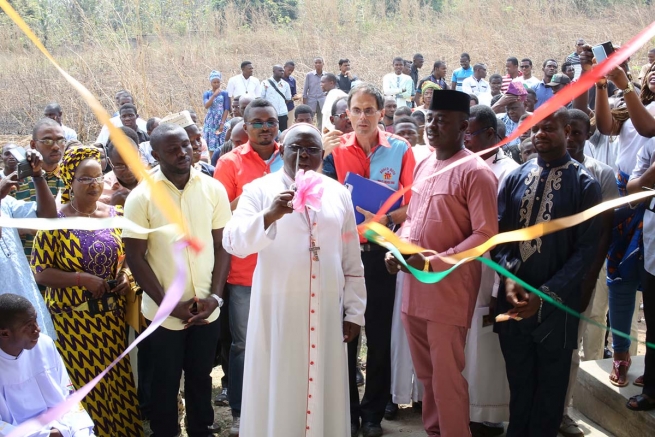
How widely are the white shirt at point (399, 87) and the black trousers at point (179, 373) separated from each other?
11.2 m

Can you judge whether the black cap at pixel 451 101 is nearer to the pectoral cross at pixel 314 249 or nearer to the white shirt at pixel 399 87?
the pectoral cross at pixel 314 249

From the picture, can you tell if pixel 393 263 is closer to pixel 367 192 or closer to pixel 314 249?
pixel 314 249

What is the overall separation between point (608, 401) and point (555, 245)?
4.46 ft

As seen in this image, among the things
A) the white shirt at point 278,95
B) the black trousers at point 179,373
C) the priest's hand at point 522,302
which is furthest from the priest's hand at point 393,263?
the white shirt at point 278,95

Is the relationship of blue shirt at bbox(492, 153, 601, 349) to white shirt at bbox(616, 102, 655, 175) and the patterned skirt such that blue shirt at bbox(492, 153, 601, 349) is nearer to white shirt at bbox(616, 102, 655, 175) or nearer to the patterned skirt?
white shirt at bbox(616, 102, 655, 175)

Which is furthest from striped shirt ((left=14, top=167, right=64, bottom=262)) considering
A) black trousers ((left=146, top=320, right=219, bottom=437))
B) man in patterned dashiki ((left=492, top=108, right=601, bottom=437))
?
man in patterned dashiki ((left=492, top=108, right=601, bottom=437))

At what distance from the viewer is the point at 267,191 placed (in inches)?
156

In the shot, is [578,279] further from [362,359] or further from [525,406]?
[362,359]

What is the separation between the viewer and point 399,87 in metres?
14.9

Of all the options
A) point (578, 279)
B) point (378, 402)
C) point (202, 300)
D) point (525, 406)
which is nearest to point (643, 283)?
point (578, 279)

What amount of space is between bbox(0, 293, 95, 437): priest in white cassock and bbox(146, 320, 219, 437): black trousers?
0.76 m

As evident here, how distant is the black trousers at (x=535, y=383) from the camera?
157 inches

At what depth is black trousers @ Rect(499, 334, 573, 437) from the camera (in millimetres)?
3988

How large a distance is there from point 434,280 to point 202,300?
147 cm
